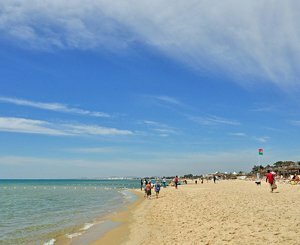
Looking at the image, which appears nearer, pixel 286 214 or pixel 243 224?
pixel 243 224

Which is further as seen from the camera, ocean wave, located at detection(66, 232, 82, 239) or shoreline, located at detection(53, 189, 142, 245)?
ocean wave, located at detection(66, 232, 82, 239)

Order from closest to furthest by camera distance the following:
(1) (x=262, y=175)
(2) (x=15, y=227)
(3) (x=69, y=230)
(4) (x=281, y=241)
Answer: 1. (4) (x=281, y=241)
2. (3) (x=69, y=230)
3. (2) (x=15, y=227)
4. (1) (x=262, y=175)

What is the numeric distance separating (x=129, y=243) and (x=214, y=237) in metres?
3.58

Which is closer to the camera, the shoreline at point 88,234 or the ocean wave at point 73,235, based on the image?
the shoreline at point 88,234

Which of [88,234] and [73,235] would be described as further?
[88,234]

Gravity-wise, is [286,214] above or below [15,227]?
above

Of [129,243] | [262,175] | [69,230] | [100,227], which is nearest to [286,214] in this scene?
[129,243]

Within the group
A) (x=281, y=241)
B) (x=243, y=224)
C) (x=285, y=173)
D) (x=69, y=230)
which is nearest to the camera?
(x=281, y=241)

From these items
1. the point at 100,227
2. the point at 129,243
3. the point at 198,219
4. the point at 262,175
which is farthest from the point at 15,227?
the point at 262,175

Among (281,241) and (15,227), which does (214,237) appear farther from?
(15,227)

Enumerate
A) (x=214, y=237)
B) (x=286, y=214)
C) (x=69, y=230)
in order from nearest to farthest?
1. (x=214, y=237)
2. (x=286, y=214)
3. (x=69, y=230)

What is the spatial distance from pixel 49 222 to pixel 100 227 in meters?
4.66

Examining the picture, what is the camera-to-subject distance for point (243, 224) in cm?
1190

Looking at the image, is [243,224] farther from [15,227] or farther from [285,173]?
[285,173]
